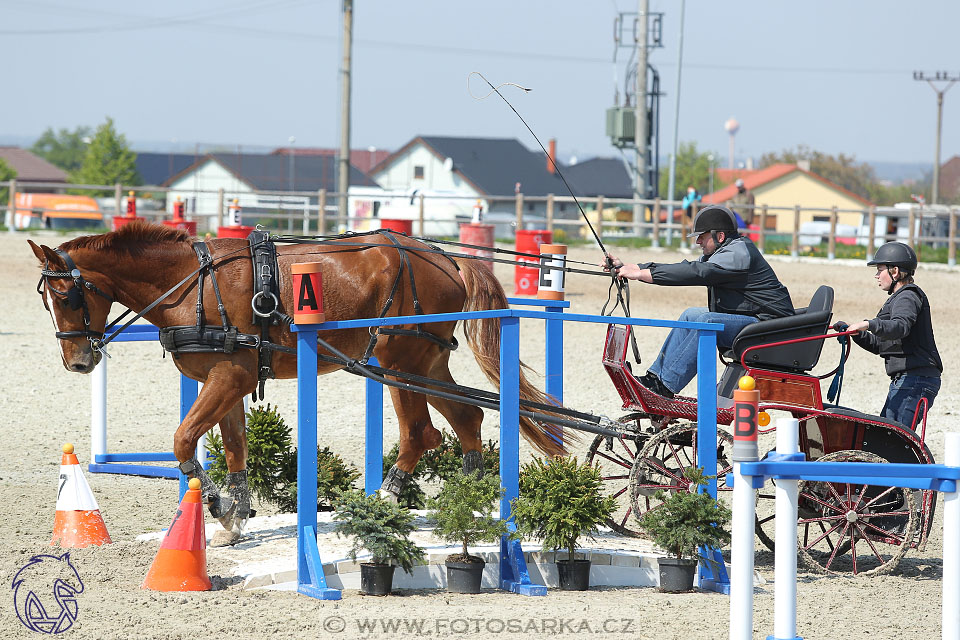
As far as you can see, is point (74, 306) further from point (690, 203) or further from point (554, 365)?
point (690, 203)

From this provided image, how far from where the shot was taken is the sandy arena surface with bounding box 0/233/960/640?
14.9 feet

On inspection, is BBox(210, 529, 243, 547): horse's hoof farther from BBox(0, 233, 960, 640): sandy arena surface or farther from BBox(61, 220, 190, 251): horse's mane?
BBox(61, 220, 190, 251): horse's mane

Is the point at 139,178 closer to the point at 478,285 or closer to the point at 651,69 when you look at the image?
the point at 651,69

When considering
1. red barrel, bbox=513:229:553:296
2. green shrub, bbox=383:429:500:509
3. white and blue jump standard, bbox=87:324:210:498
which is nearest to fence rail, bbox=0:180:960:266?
green shrub, bbox=383:429:500:509

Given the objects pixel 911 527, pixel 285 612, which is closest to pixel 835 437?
Result: pixel 911 527

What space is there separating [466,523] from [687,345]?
5.18 feet

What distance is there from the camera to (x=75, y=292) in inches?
219

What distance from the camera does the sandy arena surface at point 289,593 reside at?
453cm

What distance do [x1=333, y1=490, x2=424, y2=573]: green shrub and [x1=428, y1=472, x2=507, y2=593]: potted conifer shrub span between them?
16cm

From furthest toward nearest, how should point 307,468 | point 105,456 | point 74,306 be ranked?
1. point 105,456
2. point 74,306
3. point 307,468

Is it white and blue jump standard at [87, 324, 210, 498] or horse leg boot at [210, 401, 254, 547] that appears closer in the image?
horse leg boot at [210, 401, 254, 547]

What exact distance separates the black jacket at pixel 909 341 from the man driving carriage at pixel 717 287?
1.58 feet

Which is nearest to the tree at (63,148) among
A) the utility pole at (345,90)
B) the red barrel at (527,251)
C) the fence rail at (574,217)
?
the fence rail at (574,217)

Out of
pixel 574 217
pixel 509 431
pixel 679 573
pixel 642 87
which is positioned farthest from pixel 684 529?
pixel 574 217
